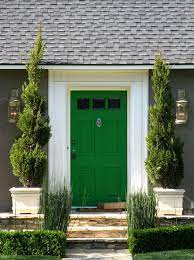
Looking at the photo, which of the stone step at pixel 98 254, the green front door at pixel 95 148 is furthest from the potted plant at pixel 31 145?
the stone step at pixel 98 254

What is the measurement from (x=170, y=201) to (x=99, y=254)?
202cm

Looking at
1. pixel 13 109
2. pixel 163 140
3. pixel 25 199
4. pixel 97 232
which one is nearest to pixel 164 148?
pixel 163 140

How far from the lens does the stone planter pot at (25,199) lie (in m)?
11.1

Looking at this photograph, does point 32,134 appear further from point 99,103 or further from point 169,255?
point 169,255

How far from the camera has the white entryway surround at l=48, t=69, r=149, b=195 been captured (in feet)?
40.1

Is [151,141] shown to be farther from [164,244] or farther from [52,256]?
[52,256]

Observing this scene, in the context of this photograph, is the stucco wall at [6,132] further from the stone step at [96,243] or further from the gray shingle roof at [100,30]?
the stone step at [96,243]

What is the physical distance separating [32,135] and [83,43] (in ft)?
7.86

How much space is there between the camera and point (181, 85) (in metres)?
12.2

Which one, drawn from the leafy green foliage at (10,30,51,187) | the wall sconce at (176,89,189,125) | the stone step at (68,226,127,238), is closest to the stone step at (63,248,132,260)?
the stone step at (68,226,127,238)

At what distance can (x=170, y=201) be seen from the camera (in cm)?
1125

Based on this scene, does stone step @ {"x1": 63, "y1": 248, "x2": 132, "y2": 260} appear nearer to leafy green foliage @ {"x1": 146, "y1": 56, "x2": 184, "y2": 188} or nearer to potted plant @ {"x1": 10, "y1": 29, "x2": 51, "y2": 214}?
potted plant @ {"x1": 10, "y1": 29, "x2": 51, "y2": 214}

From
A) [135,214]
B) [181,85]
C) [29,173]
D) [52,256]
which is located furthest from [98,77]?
[52,256]

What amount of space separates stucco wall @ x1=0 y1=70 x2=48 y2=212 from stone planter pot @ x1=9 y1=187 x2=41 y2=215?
0.90 metres
